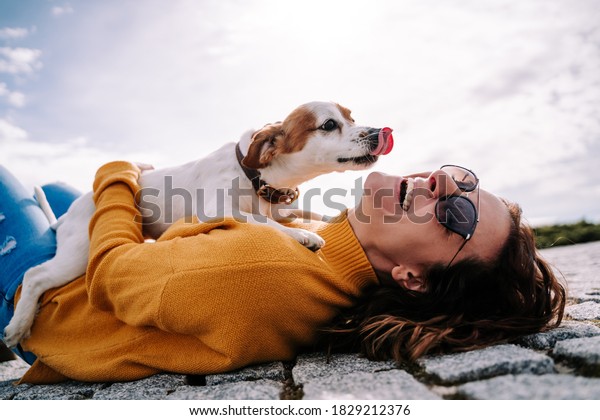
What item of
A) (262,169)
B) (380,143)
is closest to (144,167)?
(262,169)

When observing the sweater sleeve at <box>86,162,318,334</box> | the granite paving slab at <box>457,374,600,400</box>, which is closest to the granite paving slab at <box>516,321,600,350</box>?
the granite paving slab at <box>457,374,600,400</box>

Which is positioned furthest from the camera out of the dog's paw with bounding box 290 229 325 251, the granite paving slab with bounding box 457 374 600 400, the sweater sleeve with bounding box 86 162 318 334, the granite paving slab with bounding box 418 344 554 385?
the dog's paw with bounding box 290 229 325 251

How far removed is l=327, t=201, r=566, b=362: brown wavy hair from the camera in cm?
191

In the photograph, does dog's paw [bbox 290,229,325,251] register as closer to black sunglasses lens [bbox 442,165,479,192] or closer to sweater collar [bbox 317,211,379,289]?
sweater collar [bbox 317,211,379,289]

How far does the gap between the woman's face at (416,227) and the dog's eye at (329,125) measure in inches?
41.3

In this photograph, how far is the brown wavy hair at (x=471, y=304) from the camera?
191 cm

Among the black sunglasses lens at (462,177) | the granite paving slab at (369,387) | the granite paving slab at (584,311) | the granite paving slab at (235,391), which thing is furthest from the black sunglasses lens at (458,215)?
the granite paving slab at (235,391)

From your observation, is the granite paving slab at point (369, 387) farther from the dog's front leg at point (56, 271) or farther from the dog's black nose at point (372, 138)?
the dog's black nose at point (372, 138)

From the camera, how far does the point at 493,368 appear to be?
1.45 metres

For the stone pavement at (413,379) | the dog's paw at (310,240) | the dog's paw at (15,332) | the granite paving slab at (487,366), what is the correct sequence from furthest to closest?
the dog's paw at (15,332) < the dog's paw at (310,240) < the granite paving slab at (487,366) < the stone pavement at (413,379)

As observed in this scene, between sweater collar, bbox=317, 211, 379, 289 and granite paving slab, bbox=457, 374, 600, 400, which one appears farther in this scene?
sweater collar, bbox=317, 211, 379, 289

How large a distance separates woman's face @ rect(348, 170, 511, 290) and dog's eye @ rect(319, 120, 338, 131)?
1050 millimetres
